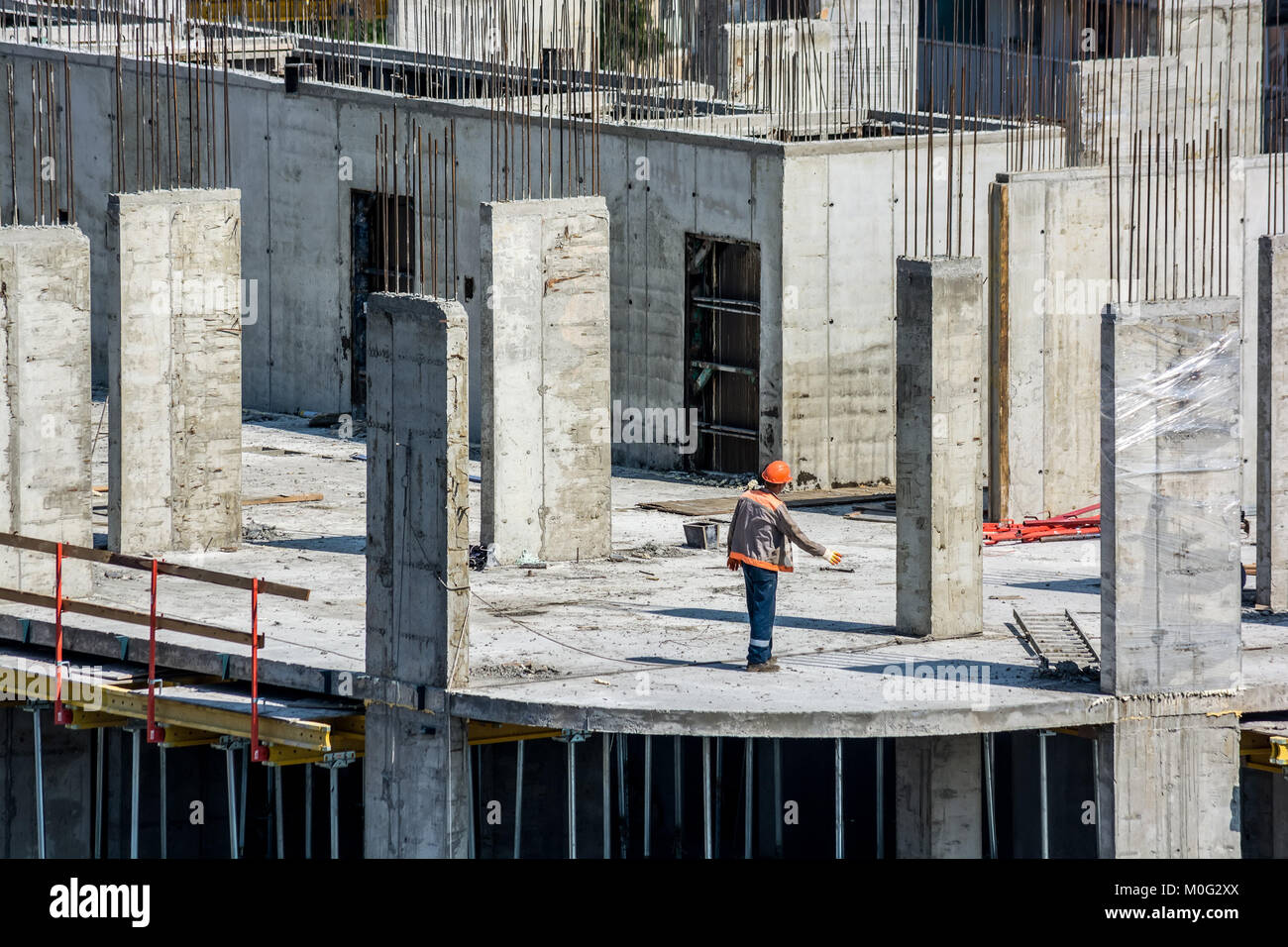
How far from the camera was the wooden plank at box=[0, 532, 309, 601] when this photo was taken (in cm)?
1708

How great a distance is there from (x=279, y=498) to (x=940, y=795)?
783cm

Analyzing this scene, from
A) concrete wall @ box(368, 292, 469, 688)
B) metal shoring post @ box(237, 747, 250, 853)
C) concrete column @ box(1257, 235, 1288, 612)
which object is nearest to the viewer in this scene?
concrete wall @ box(368, 292, 469, 688)

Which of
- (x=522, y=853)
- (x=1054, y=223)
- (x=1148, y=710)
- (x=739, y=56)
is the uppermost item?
(x=739, y=56)

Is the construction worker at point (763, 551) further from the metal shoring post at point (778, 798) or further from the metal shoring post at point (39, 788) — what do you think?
the metal shoring post at point (39, 788)

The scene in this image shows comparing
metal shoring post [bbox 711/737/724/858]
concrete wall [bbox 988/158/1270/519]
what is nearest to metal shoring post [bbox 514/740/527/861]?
metal shoring post [bbox 711/737/724/858]

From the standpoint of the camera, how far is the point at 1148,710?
54.5ft

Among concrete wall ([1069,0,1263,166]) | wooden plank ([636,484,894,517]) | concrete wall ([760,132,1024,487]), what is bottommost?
wooden plank ([636,484,894,517])

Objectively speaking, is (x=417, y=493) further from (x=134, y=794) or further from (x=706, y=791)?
(x=134, y=794)

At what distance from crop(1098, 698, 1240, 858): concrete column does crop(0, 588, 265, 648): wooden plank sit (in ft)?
18.3

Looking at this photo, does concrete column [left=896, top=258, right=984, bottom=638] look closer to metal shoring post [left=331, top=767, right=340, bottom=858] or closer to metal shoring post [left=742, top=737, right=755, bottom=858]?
metal shoring post [left=742, top=737, right=755, bottom=858]

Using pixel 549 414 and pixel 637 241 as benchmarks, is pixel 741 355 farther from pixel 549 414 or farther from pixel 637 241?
pixel 549 414
